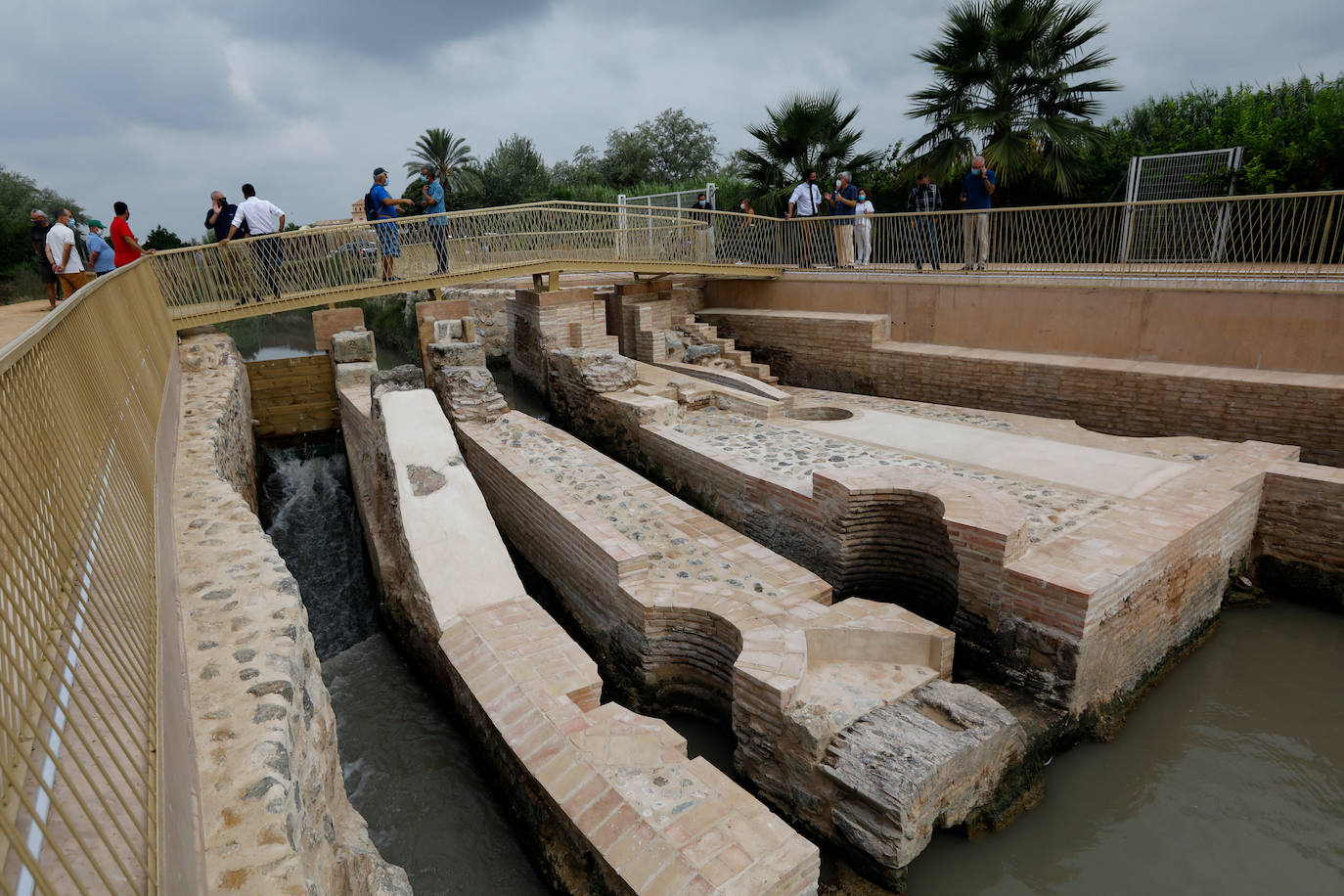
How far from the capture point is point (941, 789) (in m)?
3.73

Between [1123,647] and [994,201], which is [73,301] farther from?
[994,201]

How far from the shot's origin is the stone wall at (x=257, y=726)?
1.92 m

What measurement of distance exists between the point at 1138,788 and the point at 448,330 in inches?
359

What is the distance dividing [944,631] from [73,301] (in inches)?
189

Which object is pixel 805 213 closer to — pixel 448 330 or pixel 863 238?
pixel 863 238

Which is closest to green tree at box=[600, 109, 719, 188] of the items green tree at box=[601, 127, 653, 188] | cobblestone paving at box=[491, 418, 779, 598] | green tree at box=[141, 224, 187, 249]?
green tree at box=[601, 127, 653, 188]

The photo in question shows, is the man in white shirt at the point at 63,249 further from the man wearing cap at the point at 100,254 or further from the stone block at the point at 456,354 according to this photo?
the stone block at the point at 456,354

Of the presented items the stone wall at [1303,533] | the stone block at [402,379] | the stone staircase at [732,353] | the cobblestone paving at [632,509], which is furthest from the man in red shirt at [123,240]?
the stone wall at [1303,533]

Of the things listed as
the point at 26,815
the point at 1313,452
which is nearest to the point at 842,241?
the point at 1313,452

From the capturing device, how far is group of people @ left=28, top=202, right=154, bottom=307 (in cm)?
851

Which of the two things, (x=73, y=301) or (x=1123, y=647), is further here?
(x=1123, y=647)

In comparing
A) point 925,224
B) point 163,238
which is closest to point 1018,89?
point 925,224

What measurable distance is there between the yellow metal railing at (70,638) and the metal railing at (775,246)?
724cm

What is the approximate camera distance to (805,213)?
479 inches
